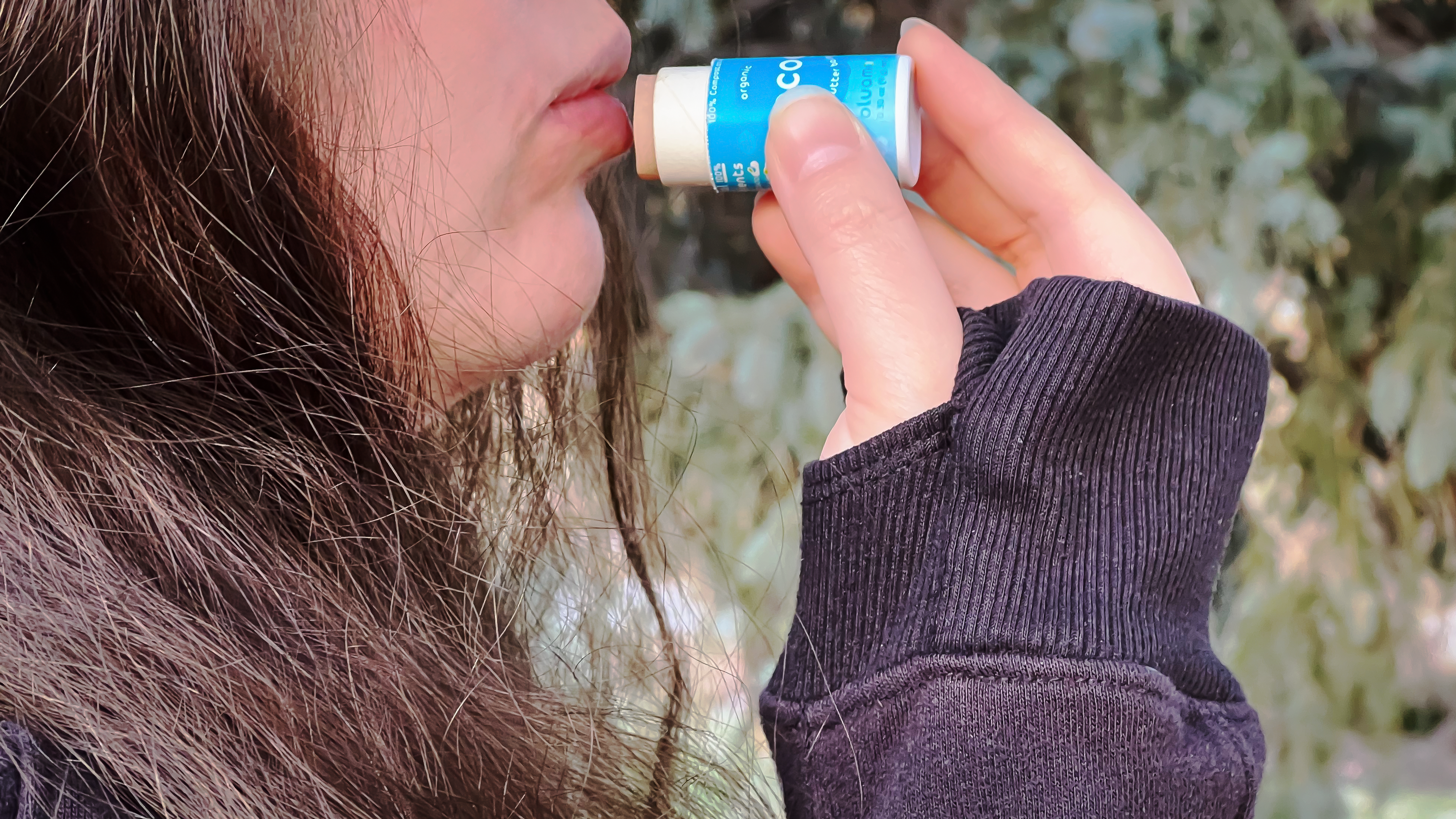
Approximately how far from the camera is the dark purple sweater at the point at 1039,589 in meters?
0.48

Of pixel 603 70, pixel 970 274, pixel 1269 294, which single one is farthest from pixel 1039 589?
pixel 1269 294

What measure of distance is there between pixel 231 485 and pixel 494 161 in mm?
225

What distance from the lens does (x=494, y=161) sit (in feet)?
1.87

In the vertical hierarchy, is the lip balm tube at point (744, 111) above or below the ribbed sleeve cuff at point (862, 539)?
above

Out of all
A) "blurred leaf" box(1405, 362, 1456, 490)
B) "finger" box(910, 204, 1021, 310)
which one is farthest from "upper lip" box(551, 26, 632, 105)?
"blurred leaf" box(1405, 362, 1456, 490)

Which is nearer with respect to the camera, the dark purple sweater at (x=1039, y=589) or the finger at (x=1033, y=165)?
the dark purple sweater at (x=1039, y=589)

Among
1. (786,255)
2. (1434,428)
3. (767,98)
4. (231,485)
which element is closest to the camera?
(231,485)

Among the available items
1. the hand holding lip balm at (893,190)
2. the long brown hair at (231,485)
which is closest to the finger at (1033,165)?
the hand holding lip balm at (893,190)

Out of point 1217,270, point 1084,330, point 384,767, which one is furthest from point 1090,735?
point 1217,270

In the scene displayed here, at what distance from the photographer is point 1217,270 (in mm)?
1196

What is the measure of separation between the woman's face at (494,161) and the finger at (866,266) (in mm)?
131

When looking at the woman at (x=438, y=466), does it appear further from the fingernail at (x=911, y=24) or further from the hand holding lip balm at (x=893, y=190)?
the fingernail at (x=911, y=24)

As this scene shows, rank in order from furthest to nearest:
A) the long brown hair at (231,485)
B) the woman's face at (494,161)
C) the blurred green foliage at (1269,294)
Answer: the blurred green foliage at (1269,294), the woman's face at (494,161), the long brown hair at (231,485)

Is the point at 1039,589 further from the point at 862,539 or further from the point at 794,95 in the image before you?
the point at 794,95
